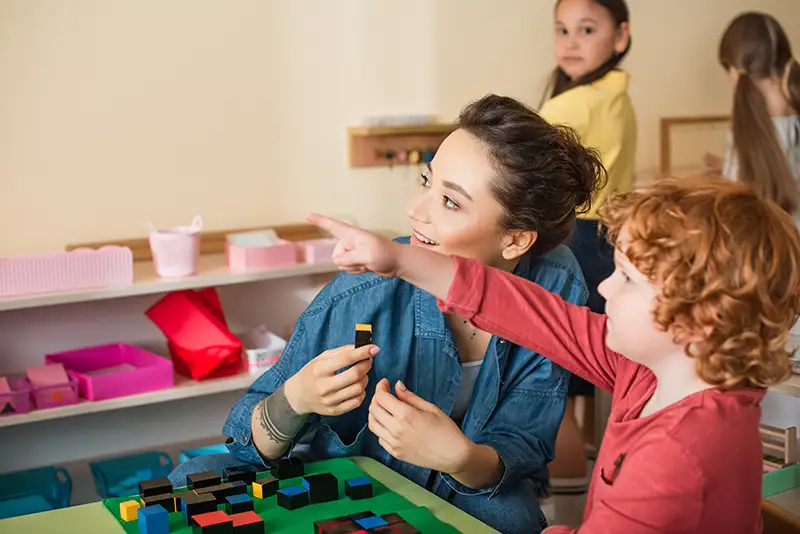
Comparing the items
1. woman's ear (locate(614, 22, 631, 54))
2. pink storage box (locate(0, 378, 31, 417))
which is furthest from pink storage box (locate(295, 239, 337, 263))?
woman's ear (locate(614, 22, 631, 54))

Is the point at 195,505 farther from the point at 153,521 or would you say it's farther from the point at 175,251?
the point at 175,251

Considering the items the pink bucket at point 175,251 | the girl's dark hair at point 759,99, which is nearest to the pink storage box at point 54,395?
the pink bucket at point 175,251

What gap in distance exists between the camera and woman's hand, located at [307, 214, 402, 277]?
4.06 feet

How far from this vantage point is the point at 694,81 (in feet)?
11.6

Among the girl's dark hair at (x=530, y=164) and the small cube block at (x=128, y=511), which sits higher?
the girl's dark hair at (x=530, y=164)

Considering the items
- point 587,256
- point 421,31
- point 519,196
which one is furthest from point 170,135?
point 519,196

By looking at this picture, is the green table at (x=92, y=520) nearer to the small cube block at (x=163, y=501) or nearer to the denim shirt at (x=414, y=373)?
the small cube block at (x=163, y=501)

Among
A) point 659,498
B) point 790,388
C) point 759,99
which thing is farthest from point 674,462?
point 759,99

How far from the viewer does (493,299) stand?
132cm

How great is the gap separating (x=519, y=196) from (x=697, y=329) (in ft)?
1.79

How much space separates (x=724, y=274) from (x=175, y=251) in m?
1.66

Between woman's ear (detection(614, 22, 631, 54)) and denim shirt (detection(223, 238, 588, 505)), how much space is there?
1369mm

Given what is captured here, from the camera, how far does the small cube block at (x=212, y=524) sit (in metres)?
1.20

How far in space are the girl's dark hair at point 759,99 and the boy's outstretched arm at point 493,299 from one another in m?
1.78
